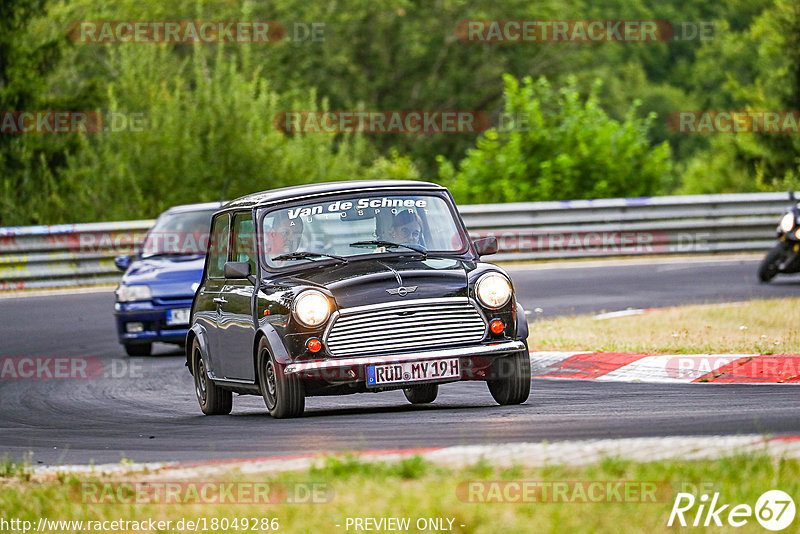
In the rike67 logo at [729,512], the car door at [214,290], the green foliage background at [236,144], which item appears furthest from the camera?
the green foliage background at [236,144]

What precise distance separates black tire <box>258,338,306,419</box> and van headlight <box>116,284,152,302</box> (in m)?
6.44

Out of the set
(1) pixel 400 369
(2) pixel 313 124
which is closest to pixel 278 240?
(1) pixel 400 369

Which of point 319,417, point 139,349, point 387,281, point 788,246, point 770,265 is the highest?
point 387,281

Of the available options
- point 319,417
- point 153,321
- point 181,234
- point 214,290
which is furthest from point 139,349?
point 319,417

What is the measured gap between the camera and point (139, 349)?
16.2 m

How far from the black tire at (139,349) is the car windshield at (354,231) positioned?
21.2 ft

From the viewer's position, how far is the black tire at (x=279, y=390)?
357 inches

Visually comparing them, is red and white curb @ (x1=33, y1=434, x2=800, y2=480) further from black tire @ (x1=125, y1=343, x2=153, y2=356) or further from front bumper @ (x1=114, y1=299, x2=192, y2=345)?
black tire @ (x1=125, y1=343, x2=153, y2=356)

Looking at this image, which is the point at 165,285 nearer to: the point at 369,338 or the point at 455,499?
the point at 369,338

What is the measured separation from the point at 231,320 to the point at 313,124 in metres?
22.4

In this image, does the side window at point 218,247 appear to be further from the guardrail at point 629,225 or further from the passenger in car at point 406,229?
the guardrail at point 629,225

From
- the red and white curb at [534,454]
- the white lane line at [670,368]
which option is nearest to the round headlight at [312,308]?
the red and white curb at [534,454]

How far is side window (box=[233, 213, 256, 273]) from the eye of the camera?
397 inches

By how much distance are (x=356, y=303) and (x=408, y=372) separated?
22.1 inches
